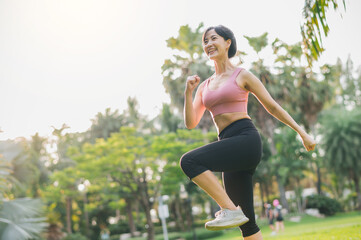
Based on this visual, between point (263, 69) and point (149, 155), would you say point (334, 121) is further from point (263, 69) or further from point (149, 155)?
point (149, 155)

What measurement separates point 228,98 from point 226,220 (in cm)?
85

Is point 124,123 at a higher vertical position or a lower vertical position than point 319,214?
higher

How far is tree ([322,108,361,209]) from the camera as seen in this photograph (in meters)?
28.4

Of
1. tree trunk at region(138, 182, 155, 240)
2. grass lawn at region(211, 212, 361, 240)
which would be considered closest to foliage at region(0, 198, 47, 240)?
grass lawn at region(211, 212, 361, 240)

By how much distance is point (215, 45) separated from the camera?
9.37 ft

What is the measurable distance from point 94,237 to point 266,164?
64.6 feet

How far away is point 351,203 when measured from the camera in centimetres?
4184

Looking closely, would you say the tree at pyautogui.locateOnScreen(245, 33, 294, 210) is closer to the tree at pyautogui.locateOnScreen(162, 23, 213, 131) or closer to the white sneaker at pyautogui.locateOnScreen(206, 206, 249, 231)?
the tree at pyautogui.locateOnScreen(162, 23, 213, 131)

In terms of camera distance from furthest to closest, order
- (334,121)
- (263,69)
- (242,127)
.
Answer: (334,121), (263,69), (242,127)

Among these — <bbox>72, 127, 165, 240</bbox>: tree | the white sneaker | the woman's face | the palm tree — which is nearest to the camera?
the white sneaker

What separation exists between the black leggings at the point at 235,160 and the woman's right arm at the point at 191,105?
272 millimetres

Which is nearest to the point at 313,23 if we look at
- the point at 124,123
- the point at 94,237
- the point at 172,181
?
the point at 172,181

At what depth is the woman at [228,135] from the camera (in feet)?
7.88

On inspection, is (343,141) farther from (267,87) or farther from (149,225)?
(149,225)
